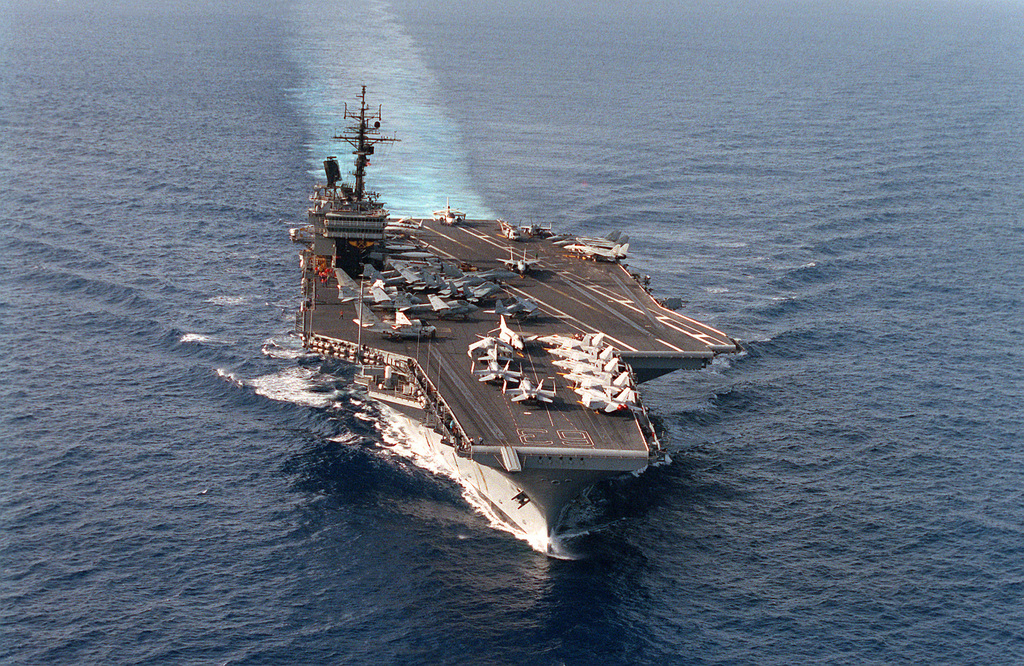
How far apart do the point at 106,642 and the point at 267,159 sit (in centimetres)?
6559

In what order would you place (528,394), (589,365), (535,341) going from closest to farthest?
(528,394), (589,365), (535,341)

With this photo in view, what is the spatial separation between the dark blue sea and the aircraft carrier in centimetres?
364

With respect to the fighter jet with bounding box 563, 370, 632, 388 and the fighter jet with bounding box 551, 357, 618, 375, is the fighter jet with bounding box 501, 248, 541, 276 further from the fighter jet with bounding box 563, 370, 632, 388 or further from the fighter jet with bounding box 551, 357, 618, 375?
the fighter jet with bounding box 563, 370, 632, 388

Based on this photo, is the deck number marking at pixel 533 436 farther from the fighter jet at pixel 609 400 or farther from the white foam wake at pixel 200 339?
the white foam wake at pixel 200 339

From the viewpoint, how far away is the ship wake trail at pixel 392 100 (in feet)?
289

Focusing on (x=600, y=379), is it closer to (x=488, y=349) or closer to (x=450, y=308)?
(x=488, y=349)

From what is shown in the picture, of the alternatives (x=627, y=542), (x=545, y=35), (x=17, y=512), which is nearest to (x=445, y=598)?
(x=627, y=542)

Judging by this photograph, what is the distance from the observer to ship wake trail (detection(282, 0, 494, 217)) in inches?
3467

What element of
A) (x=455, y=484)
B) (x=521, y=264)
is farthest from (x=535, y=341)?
(x=521, y=264)

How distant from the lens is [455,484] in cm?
4712

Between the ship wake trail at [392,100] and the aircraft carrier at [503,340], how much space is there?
17777 millimetres

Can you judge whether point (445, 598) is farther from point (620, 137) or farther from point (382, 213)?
point (620, 137)

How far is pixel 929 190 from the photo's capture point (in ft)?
301

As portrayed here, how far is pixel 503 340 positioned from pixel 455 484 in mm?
7529
